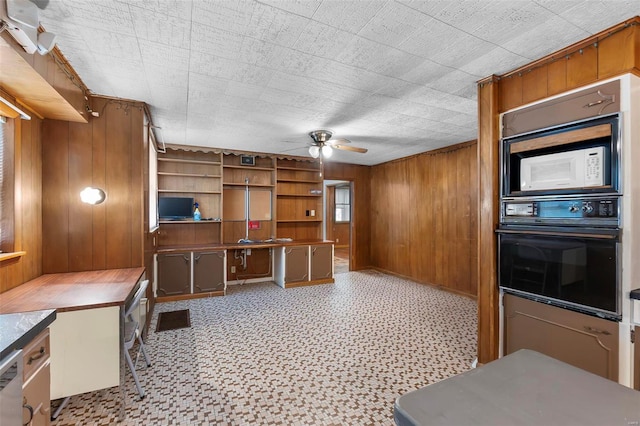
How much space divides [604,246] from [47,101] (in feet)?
13.3

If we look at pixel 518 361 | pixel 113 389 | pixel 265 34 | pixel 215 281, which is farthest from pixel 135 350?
pixel 518 361

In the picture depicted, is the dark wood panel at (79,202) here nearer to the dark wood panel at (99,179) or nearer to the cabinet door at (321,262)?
the dark wood panel at (99,179)

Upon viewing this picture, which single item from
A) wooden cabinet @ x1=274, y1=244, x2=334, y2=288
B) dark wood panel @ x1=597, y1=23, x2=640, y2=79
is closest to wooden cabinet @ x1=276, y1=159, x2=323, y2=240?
wooden cabinet @ x1=274, y1=244, x2=334, y2=288

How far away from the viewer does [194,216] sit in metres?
5.26

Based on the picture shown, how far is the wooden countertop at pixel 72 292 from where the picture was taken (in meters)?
1.88

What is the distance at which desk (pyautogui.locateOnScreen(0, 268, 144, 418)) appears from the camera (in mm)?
1897

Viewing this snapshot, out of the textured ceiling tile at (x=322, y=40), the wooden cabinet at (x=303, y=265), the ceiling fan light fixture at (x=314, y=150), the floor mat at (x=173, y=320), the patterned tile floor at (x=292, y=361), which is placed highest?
the textured ceiling tile at (x=322, y=40)

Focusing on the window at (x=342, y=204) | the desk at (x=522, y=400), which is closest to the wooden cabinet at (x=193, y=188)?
the desk at (x=522, y=400)

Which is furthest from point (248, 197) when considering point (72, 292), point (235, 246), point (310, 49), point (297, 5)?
point (297, 5)

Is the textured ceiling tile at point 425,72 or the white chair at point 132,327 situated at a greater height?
the textured ceiling tile at point 425,72

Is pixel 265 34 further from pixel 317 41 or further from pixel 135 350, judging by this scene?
pixel 135 350

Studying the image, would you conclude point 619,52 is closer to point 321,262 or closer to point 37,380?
point 37,380

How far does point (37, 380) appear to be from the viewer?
1.43 m

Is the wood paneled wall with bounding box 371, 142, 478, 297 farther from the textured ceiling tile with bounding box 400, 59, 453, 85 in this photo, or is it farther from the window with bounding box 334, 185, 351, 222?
the window with bounding box 334, 185, 351, 222
